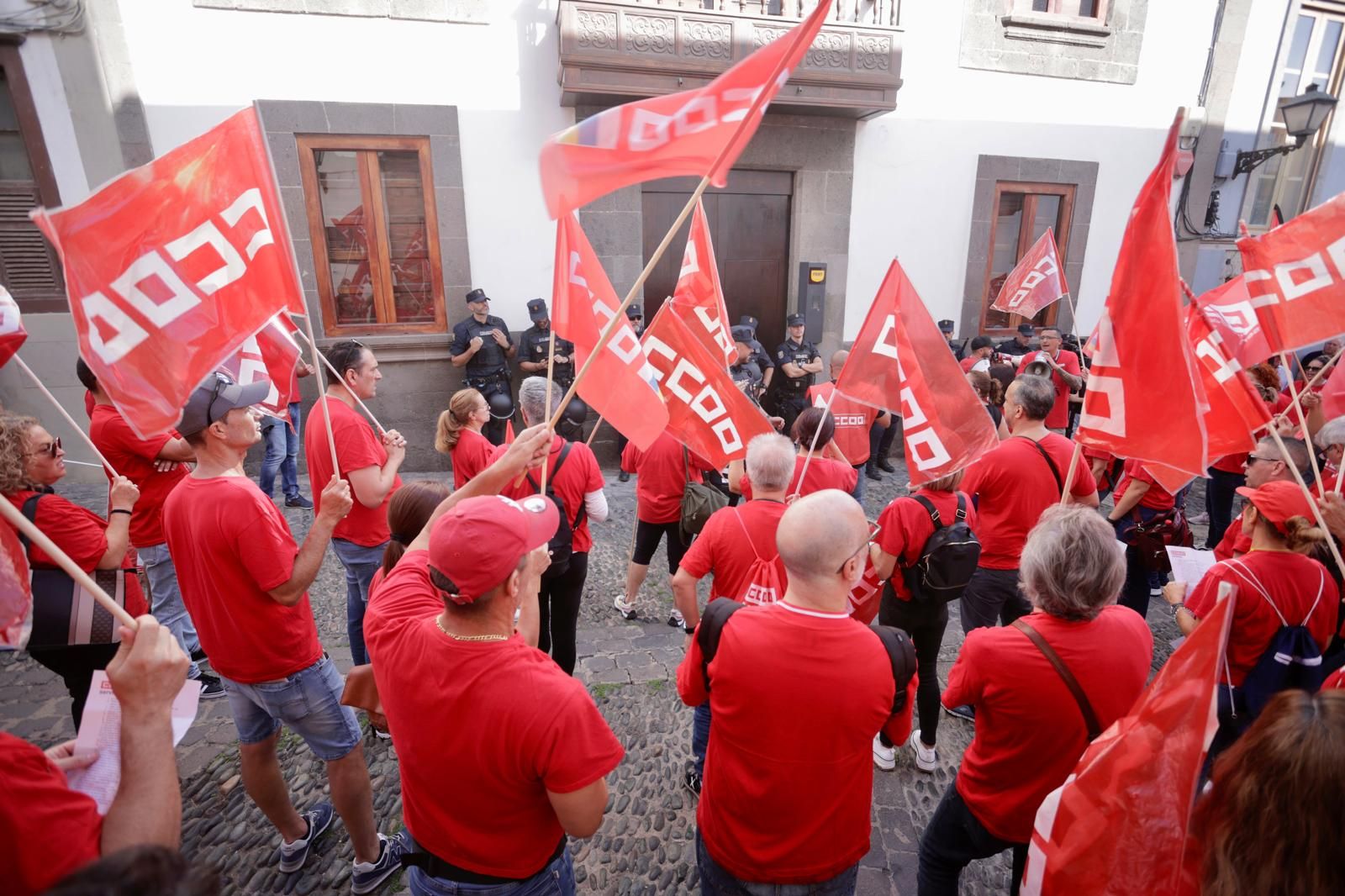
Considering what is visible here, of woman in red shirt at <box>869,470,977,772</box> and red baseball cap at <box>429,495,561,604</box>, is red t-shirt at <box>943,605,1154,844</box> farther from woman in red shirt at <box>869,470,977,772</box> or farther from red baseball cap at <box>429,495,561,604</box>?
red baseball cap at <box>429,495,561,604</box>

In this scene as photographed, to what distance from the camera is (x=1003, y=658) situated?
73.9 inches

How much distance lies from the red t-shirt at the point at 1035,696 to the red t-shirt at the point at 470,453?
264 cm

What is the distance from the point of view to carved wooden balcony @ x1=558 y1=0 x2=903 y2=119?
6609 mm

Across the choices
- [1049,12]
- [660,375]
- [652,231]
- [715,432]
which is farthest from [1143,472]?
[1049,12]

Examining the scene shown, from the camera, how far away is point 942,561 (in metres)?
2.73

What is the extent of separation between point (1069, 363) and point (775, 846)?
6755 millimetres

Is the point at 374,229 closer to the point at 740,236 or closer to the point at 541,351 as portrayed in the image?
the point at 541,351

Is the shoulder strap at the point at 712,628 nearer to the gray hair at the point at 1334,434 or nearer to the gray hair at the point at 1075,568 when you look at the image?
the gray hair at the point at 1075,568

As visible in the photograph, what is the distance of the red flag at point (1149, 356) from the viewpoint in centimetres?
210

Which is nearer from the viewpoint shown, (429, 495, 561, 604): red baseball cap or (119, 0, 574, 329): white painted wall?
(429, 495, 561, 604): red baseball cap

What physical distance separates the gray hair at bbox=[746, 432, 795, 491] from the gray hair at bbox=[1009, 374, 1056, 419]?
1467 mm

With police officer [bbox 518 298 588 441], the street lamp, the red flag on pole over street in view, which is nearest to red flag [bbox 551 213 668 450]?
the red flag on pole over street

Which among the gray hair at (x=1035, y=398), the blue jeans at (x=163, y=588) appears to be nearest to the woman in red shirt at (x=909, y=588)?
the gray hair at (x=1035, y=398)

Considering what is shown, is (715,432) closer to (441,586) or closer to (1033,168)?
(441,586)
